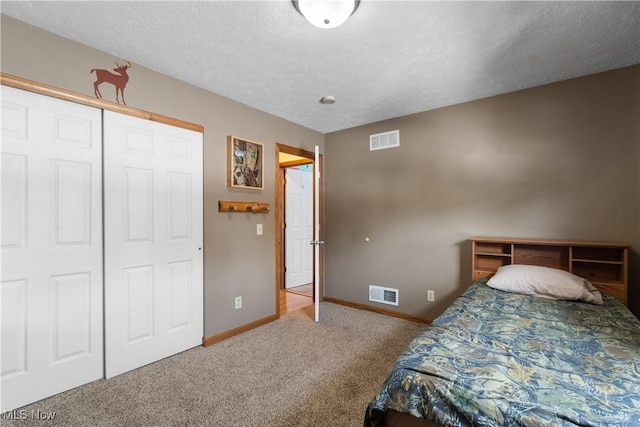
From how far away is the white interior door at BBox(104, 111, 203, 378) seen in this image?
2115mm

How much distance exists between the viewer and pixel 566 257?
7.86ft

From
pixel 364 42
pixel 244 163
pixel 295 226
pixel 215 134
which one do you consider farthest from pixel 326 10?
pixel 295 226

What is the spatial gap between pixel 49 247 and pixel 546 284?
3.42 metres

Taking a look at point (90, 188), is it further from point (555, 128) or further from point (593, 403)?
point (555, 128)

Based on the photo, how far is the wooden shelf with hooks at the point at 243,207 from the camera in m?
2.75

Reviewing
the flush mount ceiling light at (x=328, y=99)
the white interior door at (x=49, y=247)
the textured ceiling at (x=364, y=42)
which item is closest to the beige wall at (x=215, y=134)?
the textured ceiling at (x=364, y=42)

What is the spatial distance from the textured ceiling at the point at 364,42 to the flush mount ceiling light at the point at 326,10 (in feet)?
0.27

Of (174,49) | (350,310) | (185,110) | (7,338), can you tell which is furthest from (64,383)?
(350,310)

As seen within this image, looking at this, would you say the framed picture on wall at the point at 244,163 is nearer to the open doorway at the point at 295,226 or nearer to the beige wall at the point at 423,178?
the beige wall at the point at 423,178

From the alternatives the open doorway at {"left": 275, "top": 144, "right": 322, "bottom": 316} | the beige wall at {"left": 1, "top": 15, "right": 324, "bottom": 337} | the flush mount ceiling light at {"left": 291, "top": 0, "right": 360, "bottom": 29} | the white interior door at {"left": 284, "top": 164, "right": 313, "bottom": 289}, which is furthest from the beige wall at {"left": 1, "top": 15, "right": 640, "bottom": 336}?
the flush mount ceiling light at {"left": 291, "top": 0, "right": 360, "bottom": 29}

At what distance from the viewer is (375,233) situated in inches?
140

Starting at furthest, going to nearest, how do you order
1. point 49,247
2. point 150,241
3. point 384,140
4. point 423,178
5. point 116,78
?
point 384,140 → point 423,178 → point 150,241 → point 116,78 → point 49,247

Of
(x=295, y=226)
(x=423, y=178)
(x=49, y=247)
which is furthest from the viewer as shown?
(x=295, y=226)

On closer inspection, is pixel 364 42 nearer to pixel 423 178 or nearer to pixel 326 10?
pixel 326 10
